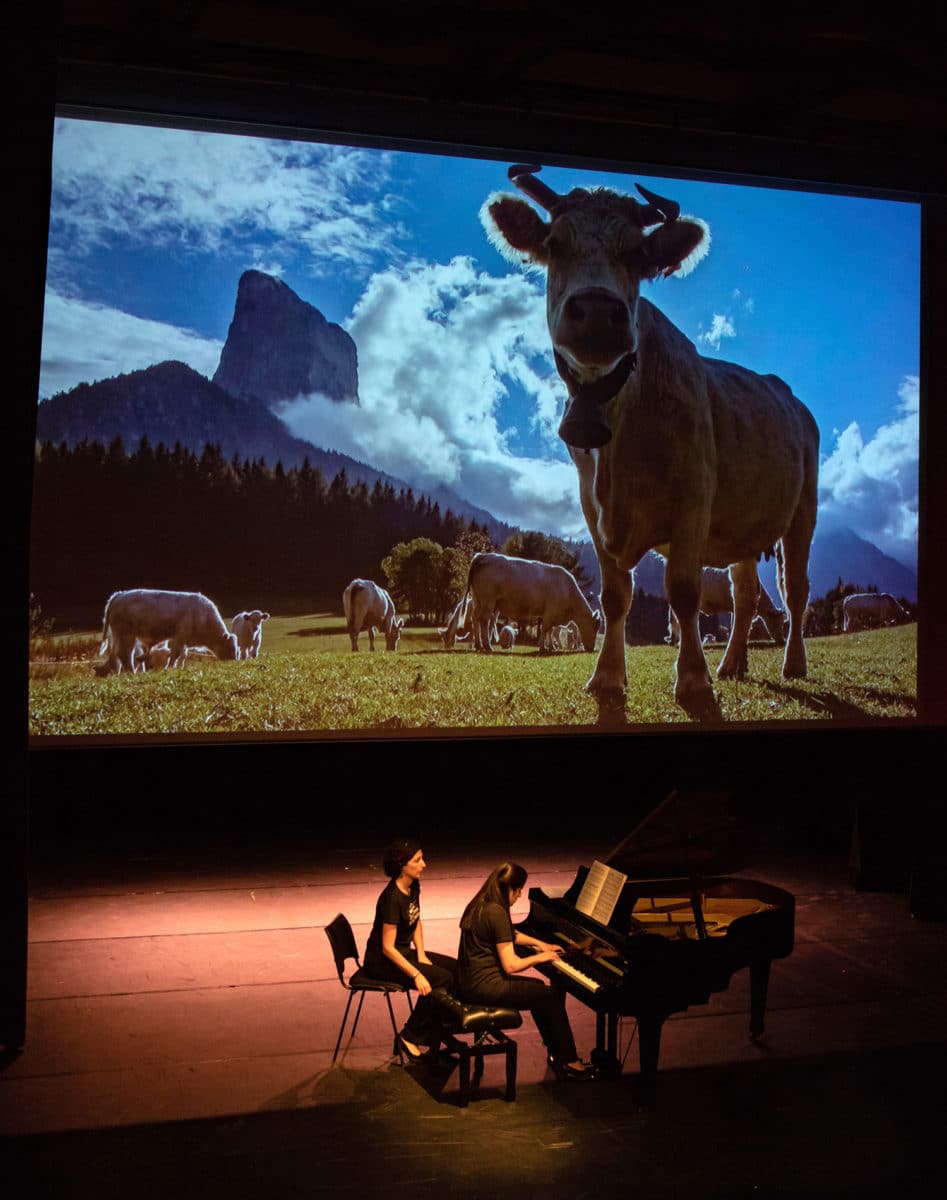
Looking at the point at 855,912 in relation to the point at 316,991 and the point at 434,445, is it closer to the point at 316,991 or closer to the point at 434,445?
the point at 316,991

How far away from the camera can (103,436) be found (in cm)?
747

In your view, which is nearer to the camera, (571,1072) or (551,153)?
(571,1072)

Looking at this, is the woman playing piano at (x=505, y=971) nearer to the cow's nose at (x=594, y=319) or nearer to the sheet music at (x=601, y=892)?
the sheet music at (x=601, y=892)

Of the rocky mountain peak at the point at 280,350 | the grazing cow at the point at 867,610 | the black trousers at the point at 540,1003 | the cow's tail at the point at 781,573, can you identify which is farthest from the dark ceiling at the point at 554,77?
the black trousers at the point at 540,1003

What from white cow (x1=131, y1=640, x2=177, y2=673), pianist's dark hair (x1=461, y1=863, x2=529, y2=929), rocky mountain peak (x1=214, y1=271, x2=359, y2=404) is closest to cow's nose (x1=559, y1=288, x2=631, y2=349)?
rocky mountain peak (x1=214, y1=271, x2=359, y2=404)

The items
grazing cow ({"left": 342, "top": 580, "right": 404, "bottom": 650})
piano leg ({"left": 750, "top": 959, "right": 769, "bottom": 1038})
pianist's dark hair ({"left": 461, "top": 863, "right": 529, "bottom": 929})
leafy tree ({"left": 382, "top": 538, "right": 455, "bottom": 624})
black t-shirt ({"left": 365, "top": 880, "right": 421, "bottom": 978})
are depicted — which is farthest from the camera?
leafy tree ({"left": 382, "top": 538, "right": 455, "bottom": 624})

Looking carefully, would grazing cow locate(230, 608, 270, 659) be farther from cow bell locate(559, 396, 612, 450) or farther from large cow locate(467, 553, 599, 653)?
cow bell locate(559, 396, 612, 450)

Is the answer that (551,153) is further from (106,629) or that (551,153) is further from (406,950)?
(406,950)

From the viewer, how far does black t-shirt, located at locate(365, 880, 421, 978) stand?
15.1 feet

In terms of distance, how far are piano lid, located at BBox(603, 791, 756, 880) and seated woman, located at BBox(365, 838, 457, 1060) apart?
2.46 feet

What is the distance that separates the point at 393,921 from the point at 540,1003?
23.6 inches

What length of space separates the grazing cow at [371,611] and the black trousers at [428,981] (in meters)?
3.38

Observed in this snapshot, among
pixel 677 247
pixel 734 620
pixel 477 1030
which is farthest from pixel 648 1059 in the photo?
pixel 677 247

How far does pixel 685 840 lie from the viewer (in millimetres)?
4684
